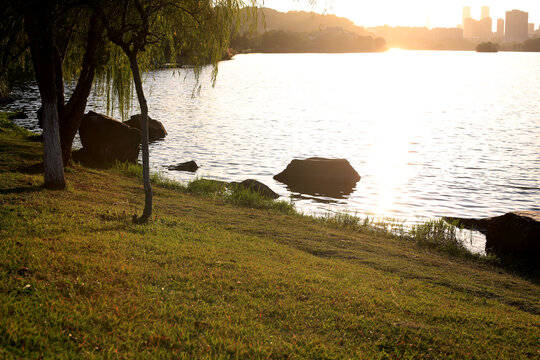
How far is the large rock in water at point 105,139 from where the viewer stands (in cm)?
2255

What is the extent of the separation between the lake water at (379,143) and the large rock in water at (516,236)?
4791 millimetres

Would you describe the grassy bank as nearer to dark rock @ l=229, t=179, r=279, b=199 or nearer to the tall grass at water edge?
the tall grass at water edge

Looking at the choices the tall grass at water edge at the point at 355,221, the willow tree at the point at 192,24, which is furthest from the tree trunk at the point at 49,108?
the tall grass at water edge at the point at 355,221

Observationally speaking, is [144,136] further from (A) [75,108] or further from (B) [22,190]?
(A) [75,108]

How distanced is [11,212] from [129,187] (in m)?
6.97

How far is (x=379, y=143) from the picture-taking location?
39031 millimetres

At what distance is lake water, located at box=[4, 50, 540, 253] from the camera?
74.2 ft

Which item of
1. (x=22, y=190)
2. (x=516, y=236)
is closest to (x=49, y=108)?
(x=22, y=190)

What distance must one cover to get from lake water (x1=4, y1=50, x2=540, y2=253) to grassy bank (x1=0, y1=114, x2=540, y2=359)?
824 centimetres

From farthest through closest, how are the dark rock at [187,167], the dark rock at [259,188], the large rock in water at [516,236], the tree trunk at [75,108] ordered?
1. the dark rock at [187,167]
2. the dark rock at [259,188]
3. the tree trunk at [75,108]
4. the large rock in water at [516,236]

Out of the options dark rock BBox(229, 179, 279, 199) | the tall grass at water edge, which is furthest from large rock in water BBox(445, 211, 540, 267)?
dark rock BBox(229, 179, 279, 199)

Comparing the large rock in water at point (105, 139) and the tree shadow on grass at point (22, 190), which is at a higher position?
the large rock in water at point (105, 139)

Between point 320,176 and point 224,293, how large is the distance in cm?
1647

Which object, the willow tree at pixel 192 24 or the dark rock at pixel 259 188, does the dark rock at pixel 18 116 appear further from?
the willow tree at pixel 192 24
